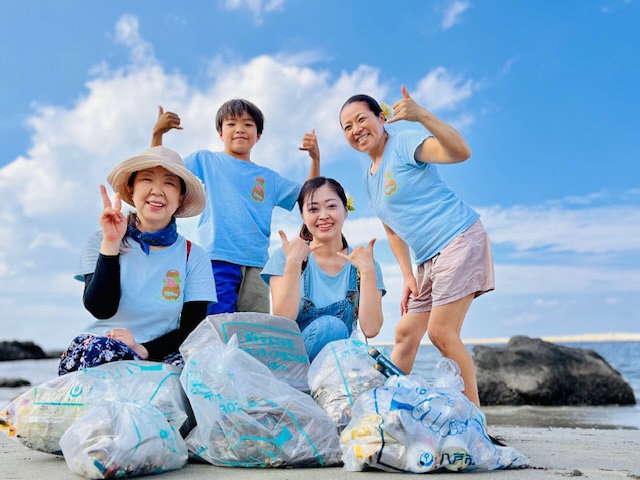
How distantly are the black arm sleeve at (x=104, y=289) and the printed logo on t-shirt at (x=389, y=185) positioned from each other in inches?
69.2

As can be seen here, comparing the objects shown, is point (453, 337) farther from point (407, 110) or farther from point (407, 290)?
point (407, 110)

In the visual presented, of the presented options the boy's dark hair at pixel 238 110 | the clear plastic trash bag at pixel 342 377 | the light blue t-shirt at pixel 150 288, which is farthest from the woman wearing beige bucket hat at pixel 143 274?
the boy's dark hair at pixel 238 110

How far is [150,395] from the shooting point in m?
2.82

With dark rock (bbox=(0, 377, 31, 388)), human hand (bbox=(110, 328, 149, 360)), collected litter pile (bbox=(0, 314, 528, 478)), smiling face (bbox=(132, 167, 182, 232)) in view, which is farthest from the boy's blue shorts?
dark rock (bbox=(0, 377, 31, 388))

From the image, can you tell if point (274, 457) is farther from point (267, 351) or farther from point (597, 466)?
point (597, 466)

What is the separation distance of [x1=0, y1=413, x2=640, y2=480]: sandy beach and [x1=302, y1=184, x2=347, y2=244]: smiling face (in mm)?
1514

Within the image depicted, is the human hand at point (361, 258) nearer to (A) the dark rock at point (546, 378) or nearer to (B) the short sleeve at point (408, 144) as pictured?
(B) the short sleeve at point (408, 144)

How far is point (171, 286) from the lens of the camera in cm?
337

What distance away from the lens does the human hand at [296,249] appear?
3.52m

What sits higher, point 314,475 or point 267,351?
point 267,351

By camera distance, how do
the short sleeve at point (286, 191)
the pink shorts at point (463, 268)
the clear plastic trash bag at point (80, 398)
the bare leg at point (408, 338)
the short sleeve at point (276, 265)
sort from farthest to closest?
the short sleeve at point (286, 191) → the bare leg at point (408, 338) → the pink shorts at point (463, 268) → the short sleeve at point (276, 265) → the clear plastic trash bag at point (80, 398)

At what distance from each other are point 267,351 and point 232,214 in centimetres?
162

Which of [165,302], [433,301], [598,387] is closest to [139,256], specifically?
[165,302]

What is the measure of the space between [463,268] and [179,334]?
1.72 metres
